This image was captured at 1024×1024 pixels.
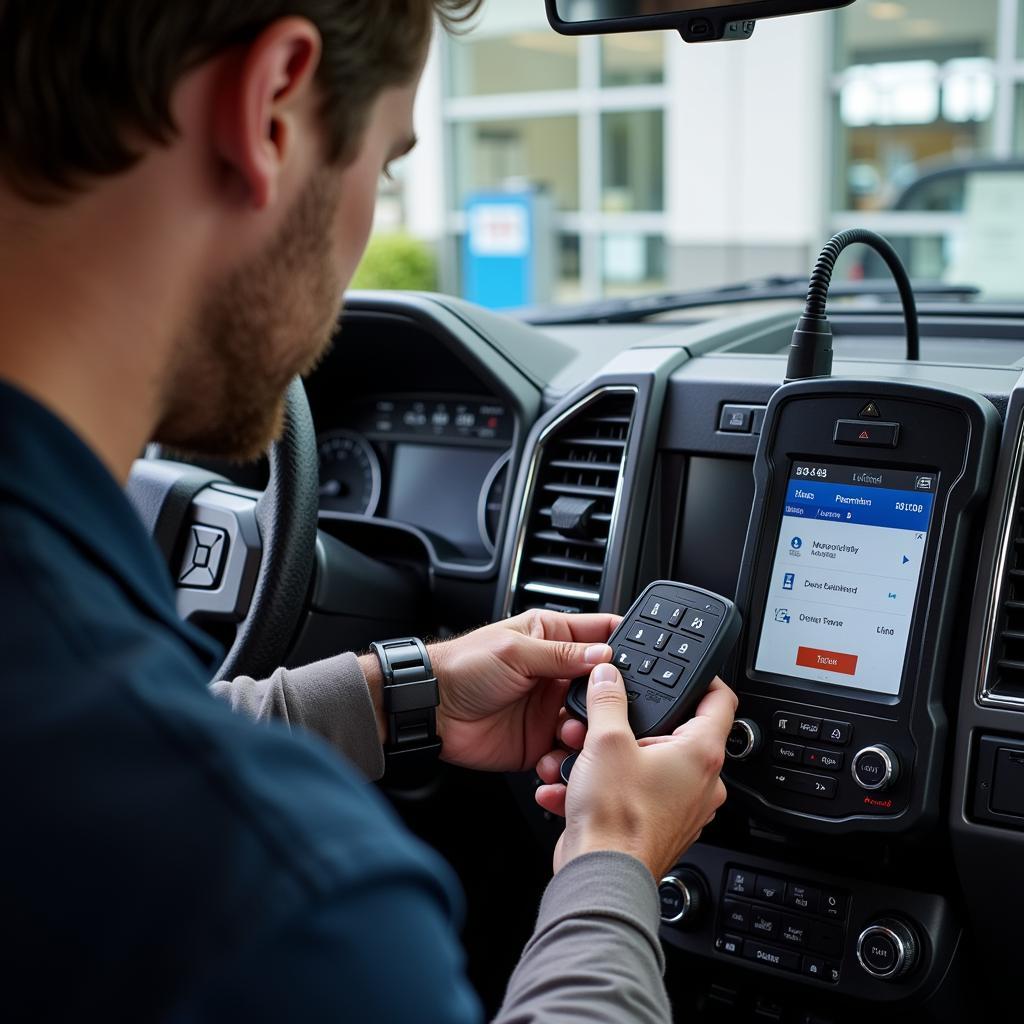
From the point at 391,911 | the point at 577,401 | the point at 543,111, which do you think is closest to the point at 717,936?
the point at 577,401

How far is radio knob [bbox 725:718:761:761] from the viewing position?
1.58m

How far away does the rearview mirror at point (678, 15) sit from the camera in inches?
51.9

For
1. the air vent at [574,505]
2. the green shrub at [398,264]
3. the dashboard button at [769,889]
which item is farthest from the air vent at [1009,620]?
the green shrub at [398,264]

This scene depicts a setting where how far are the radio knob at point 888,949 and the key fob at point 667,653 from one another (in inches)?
15.7

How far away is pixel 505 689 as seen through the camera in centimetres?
156

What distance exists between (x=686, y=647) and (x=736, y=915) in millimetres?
438

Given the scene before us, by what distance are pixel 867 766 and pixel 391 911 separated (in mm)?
953

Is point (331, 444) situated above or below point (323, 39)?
below

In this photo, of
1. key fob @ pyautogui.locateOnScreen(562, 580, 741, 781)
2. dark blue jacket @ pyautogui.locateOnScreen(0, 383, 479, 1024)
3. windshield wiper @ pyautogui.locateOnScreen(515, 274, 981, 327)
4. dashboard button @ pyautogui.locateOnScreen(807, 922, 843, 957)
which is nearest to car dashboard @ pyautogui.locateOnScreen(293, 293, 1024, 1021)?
dashboard button @ pyautogui.locateOnScreen(807, 922, 843, 957)

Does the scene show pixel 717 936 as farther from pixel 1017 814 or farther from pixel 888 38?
pixel 888 38

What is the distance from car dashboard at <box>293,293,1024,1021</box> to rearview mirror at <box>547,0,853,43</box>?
1.54 feet

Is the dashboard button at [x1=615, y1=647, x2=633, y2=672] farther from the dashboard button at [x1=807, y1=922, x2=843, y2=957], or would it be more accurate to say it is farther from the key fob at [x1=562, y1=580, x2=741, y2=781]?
the dashboard button at [x1=807, y1=922, x2=843, y2=957]

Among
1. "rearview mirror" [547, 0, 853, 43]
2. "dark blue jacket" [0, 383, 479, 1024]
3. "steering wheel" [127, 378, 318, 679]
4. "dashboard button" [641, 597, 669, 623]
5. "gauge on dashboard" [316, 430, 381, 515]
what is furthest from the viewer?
"gauge on dashboard" [316, 430, 381, 515]

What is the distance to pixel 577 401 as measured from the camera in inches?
75.9
